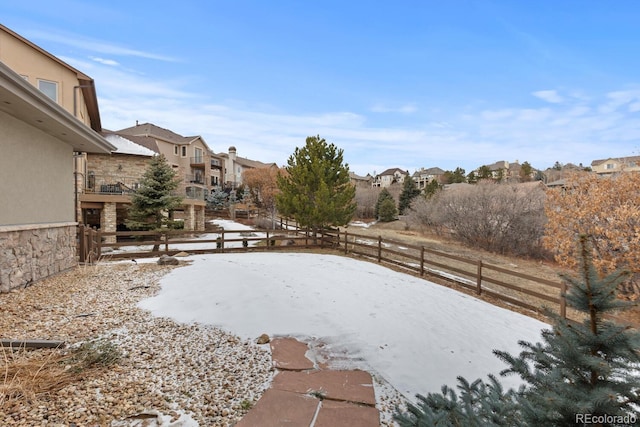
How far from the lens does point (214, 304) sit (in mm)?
5316

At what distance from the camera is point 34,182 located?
21.4 ft

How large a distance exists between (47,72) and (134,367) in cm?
1462

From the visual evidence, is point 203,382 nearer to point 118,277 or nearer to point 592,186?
point 118,277

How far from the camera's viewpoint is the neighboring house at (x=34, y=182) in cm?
539

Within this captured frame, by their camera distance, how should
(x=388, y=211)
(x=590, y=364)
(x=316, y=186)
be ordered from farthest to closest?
(x=388, y=211) < (x=316, y=186) < (x=590, y=364)

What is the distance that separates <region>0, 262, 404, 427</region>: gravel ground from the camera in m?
2.47

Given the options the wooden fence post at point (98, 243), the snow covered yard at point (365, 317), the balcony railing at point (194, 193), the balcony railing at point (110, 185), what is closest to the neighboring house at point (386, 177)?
the balcony railing at point (194, 193)

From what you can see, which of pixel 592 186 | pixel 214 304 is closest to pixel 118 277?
pixel 214 304

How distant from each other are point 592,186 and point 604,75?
3803mm

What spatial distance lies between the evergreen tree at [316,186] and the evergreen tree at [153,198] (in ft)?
19.5

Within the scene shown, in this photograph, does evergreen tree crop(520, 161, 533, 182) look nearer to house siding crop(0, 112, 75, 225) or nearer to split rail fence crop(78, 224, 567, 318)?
split rail fence crop(78, 224, 567, 318)

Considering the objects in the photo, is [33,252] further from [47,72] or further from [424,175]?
[424,175]

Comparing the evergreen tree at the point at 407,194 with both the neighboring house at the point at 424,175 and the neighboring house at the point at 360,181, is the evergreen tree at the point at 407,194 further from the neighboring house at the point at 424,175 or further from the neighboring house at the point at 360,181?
the neighboring house at the point at 424,175

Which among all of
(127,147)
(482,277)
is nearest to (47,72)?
(127,147)
